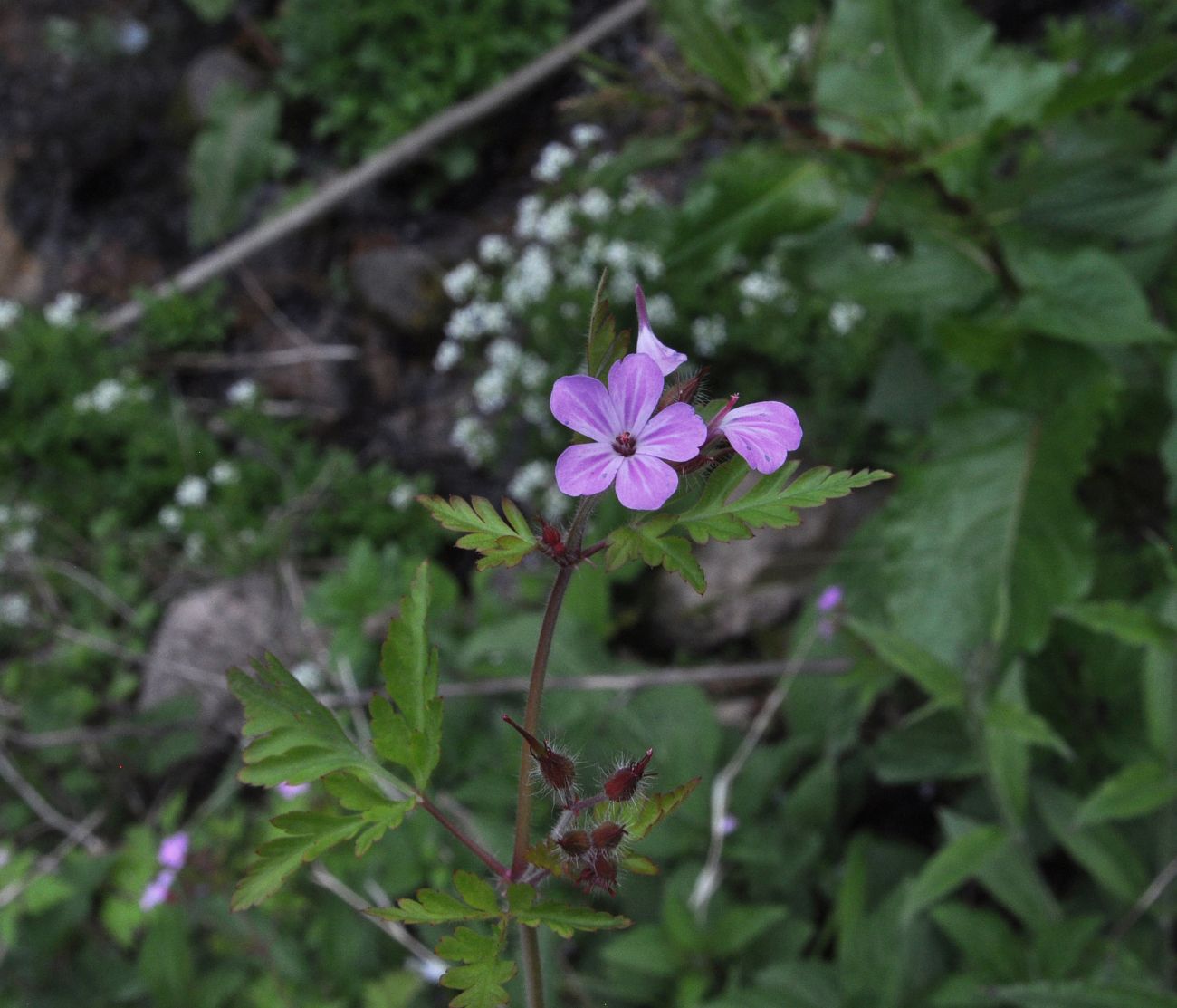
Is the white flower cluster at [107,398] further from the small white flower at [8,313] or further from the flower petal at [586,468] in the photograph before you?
the flower petal at [586,468]

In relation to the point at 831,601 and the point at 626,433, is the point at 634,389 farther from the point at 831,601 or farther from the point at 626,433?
the point at 831,601

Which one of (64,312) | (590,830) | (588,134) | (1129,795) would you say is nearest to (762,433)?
(590,830)

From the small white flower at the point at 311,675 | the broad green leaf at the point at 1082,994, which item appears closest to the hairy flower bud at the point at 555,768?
the broad green leaf at the point at 1082,994

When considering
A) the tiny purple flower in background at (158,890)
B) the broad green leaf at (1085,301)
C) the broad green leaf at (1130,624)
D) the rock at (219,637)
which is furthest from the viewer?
the rock at (219,637)

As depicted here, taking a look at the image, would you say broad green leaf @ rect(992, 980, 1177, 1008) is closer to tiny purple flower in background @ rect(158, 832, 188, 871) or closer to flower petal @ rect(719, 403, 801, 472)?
flower petal @ rect(719, 403, 801, 472)

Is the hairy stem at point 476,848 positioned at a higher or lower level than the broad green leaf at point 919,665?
higher

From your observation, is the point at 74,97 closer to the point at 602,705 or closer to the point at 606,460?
the point at 602,705

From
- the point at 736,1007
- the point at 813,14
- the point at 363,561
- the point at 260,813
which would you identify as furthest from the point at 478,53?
the point at 736,1007
